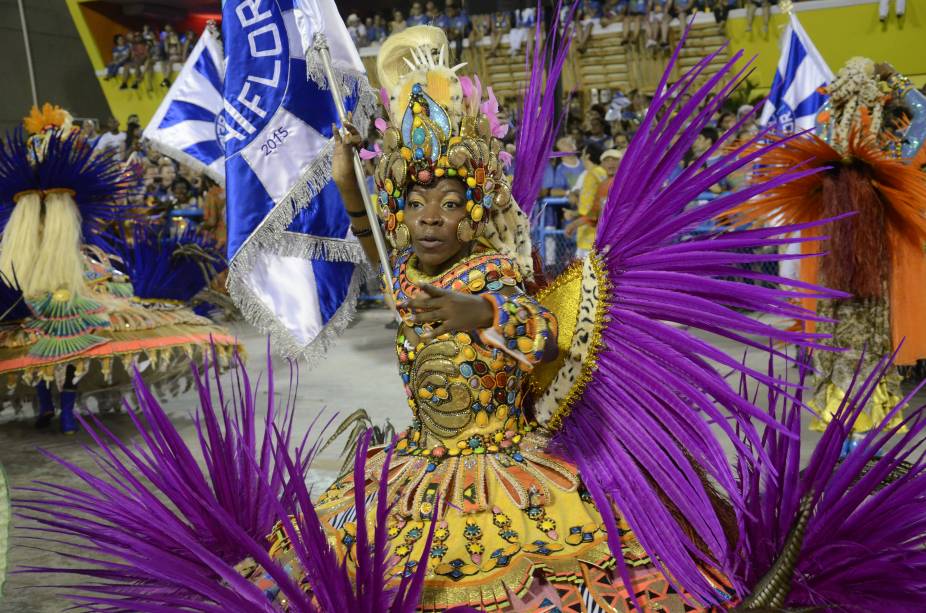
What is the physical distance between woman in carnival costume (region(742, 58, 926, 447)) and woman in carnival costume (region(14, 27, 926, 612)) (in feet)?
6.54

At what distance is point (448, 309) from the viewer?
1425 millimetres

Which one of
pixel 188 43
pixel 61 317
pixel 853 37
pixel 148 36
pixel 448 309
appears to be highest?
pixel 148 36

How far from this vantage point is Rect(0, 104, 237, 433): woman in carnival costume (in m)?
4.41

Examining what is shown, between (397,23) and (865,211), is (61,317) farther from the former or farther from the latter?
(397,23)

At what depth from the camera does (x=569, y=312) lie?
5.64 feet

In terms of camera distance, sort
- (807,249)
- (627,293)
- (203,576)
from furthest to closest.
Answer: (807,249) → (627,293) → (203,576)

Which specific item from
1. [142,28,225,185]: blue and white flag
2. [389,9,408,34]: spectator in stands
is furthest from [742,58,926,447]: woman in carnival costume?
[389,9,408,34]: spectator in stands

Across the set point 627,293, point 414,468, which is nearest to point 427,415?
point 414,468

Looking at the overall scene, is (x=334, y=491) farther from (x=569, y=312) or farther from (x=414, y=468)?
(x=569, y=312)

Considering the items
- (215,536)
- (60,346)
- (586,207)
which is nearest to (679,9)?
(586,207)

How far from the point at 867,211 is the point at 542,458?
2.51 meters

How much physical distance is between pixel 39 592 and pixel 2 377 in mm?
1862

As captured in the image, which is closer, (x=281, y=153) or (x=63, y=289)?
(x=281, y=153)

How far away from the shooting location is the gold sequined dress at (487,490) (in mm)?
1449
